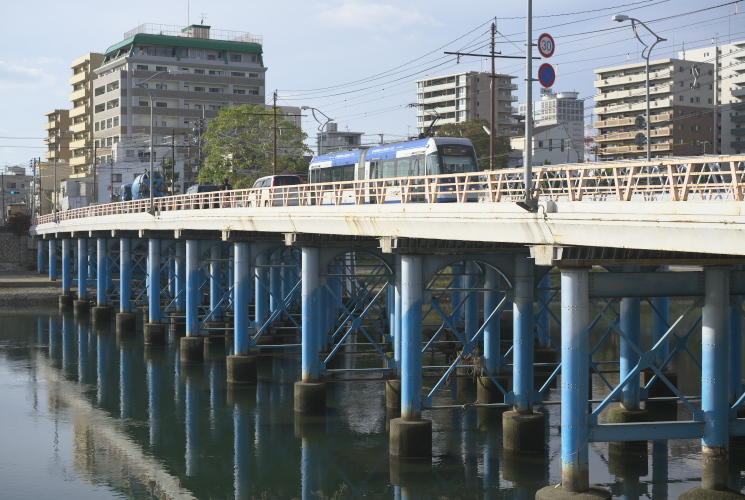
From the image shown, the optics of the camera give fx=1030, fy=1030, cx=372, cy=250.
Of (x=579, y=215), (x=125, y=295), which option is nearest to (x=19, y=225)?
(x=125, y=295)

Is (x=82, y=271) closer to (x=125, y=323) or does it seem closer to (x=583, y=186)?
(x=125, y=323)

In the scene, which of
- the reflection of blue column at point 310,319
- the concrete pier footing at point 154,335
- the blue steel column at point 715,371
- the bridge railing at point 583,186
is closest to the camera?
the bridge railing at point 583,186

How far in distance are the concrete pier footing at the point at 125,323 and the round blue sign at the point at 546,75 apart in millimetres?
36560

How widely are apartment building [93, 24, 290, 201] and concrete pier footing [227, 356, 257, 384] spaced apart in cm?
8953

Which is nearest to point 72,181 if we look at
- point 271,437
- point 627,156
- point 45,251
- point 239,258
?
point 45,251

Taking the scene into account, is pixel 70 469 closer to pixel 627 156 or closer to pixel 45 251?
pixel 45 251

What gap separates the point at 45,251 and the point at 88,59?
208 ft

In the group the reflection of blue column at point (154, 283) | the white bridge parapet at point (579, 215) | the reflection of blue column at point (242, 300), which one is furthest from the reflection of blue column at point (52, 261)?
the white bridge parapet at point (579, 215)

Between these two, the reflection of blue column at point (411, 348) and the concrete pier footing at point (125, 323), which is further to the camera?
the concrete pier footing at point (125, 323)

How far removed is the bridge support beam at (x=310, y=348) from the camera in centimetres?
2938

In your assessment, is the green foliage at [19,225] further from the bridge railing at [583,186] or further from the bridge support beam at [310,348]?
the bridge support beam at [310,348]

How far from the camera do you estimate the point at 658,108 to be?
10681 centimetres

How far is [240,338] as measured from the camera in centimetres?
3519

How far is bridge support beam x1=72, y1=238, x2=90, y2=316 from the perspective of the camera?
204 feet
